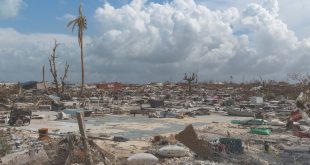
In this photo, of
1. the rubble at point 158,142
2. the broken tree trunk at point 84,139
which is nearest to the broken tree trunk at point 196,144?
the rubble at point 158,142

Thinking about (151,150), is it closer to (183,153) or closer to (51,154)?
(183,153)

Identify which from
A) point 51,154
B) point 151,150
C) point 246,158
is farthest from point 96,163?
point 246,158

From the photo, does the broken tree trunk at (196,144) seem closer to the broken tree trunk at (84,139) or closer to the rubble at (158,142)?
the rubble at (158,142)

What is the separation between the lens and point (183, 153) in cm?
1265

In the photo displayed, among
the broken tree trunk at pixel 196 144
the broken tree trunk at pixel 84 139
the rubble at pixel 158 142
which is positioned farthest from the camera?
the broken tree trunk at pixel 196 144

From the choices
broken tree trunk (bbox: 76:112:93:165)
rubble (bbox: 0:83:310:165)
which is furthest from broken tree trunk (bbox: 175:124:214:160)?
broken tree trunk (bbox: 76:112:93:165)

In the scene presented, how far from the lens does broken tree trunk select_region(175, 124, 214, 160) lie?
41.4ft

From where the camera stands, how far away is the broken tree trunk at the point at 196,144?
12.6 meters

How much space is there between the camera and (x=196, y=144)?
41.7 feet

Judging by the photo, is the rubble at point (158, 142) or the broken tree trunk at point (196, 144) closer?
the rubble at point (158, 142)

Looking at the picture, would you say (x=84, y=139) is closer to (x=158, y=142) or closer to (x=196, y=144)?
(x=196, y=144)

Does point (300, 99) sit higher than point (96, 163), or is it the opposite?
point (300, 99)

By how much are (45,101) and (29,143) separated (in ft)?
69.1

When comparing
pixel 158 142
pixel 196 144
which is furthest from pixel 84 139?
pixel 158 142
